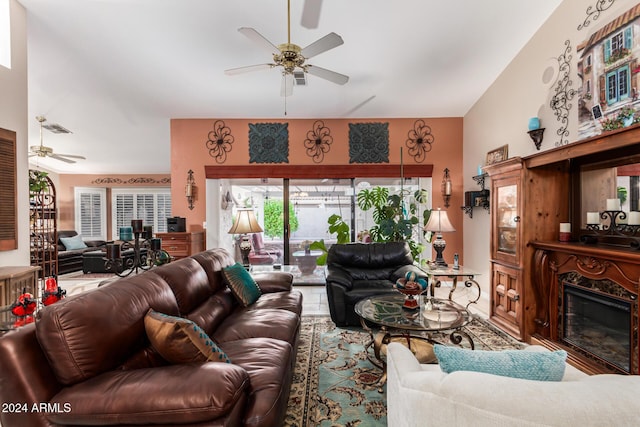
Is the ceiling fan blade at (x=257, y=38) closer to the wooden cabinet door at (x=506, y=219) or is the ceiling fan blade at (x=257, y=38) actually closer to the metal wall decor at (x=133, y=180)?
the wooden cabinet door at (x=506, y=219)

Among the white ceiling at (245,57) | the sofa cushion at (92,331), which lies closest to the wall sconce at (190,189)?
the white ceiling at (245,57)

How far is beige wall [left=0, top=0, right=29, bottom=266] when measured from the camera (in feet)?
10.2

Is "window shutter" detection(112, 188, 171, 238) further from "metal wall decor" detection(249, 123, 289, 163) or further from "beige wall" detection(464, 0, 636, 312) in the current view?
"beige wall" detection(464, 0, 636, 312)

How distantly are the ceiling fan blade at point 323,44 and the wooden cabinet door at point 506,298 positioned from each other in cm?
284

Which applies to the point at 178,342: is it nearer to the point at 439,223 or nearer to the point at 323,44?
the point at 323,44

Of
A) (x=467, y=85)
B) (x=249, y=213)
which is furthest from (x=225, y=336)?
(x=467, y=85)

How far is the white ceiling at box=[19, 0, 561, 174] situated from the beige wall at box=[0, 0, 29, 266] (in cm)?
27

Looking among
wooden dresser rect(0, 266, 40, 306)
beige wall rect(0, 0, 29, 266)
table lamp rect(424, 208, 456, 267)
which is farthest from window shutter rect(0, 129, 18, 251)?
table lamp rect(424, 208, 456, 267)

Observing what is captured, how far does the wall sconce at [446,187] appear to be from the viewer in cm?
544

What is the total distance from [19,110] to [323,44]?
318cm

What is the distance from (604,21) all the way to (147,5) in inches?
173

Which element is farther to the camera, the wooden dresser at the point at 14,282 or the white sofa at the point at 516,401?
the wooden dresser at the point at 14,282

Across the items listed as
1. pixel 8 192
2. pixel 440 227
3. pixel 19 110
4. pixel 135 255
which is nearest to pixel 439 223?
pixel 440 227

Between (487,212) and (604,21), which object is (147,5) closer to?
(604,21)
